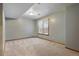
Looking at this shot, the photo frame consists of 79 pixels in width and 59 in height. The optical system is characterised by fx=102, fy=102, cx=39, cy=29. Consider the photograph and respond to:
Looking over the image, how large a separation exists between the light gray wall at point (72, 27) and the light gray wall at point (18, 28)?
409cm

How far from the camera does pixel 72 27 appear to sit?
3934mm

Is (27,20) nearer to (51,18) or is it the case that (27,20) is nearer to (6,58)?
(51,18)

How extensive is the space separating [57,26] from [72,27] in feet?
5.50

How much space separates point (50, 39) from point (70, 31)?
2401 mm

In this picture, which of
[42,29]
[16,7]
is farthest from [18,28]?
[16,7]

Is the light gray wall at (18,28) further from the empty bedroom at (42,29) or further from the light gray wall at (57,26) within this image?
the light gray wall at (57,26)

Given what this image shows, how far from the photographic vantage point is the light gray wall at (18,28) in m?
6.79

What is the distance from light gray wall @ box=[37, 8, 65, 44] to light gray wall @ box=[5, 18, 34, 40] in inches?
97.4

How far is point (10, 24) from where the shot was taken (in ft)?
22.9

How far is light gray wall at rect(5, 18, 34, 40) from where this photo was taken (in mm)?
6793

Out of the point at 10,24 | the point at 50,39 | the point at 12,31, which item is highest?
the point at 10,24

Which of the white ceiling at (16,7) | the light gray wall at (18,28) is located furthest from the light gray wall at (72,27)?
the light gray wall at (18,28)

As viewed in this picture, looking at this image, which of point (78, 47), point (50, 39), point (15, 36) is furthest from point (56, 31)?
point (15, 36)

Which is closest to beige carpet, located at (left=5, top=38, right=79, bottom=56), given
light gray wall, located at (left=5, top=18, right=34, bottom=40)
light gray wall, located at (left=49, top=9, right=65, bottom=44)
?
light gray wall, located at (left=49, top=9, right=65, bottom=44)
